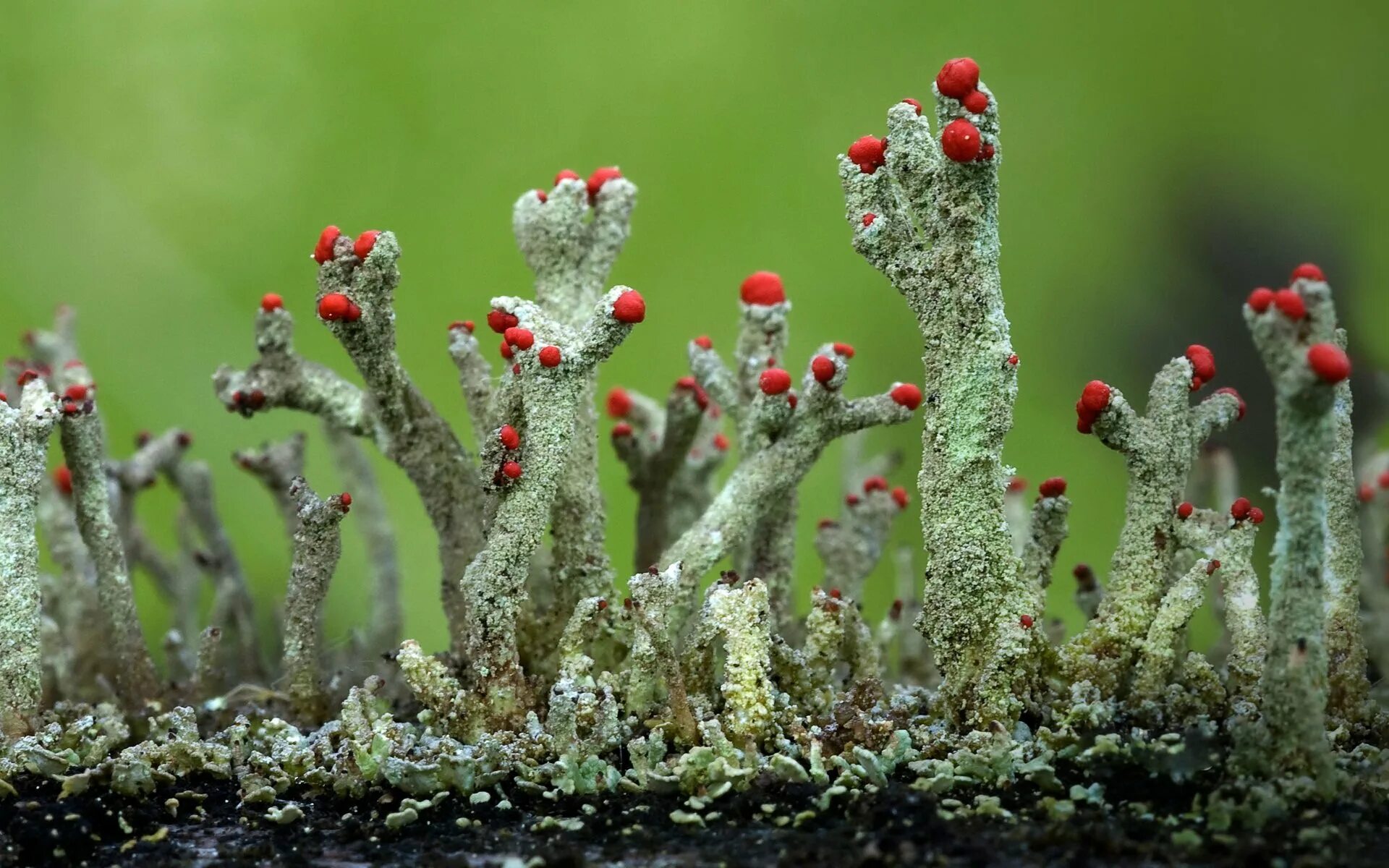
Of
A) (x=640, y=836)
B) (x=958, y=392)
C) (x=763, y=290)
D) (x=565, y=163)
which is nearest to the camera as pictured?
(x=640, y=836)

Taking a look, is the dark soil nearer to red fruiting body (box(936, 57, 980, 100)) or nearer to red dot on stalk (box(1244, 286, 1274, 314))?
red dot on stalk (box(1244, 286, 1274, 314))

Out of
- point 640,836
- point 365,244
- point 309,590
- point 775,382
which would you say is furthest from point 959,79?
point 309,590

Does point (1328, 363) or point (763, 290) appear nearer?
point (1328, 363)

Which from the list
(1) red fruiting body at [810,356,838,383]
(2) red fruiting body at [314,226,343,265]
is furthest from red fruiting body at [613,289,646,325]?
(2) red fruiting body at [314,226,343,265]

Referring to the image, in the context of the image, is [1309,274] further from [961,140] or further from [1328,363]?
[961,140]

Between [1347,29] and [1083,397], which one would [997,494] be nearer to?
[1083,397]

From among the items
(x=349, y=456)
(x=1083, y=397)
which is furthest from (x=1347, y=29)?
(x=349, y=456)

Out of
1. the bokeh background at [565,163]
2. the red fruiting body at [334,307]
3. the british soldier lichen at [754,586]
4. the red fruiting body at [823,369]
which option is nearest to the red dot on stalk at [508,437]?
the british soldier lichen at [754,586]
